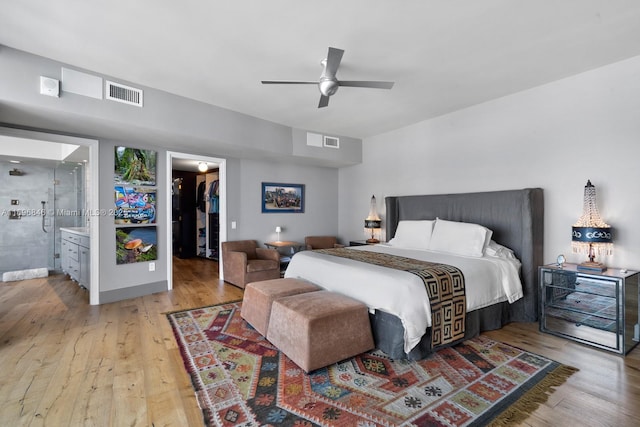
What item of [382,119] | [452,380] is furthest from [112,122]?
[452,380]

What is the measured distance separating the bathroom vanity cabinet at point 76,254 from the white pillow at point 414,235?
14.8ft

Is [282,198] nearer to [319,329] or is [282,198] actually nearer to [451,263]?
[451,263]

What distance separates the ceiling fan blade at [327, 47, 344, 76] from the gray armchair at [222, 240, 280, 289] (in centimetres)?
308

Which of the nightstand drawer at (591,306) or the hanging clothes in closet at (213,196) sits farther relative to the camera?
the hanging clothes in closet at (213,196)

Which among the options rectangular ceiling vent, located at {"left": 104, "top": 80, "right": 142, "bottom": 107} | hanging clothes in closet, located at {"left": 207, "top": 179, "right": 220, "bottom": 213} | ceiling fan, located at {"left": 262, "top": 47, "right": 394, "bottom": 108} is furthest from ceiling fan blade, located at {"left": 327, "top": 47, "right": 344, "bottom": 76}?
hanging clothes in closet, located at {"left": 207, "top": 179, "right": 220, "bottom": 213}

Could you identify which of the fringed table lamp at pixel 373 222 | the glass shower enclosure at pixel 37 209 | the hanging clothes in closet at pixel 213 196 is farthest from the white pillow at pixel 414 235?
the glass shower enclosure at pixel 37 209

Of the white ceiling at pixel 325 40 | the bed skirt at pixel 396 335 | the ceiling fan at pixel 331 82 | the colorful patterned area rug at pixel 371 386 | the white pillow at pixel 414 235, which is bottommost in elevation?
the colorful patterned area rug at pixel 371 386

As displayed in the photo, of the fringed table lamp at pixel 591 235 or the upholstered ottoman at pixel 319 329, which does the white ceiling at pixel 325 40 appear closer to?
the fringed table lamp at pixel 591 235

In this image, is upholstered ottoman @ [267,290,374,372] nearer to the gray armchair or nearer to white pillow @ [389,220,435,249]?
white pillow @ [389,220,435,249]

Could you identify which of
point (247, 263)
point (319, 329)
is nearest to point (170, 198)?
point (247, 263)

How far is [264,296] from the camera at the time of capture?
115 inches

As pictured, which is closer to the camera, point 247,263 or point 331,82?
point 331,82

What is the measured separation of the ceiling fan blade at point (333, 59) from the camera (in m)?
2.38

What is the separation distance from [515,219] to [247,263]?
375 cm
